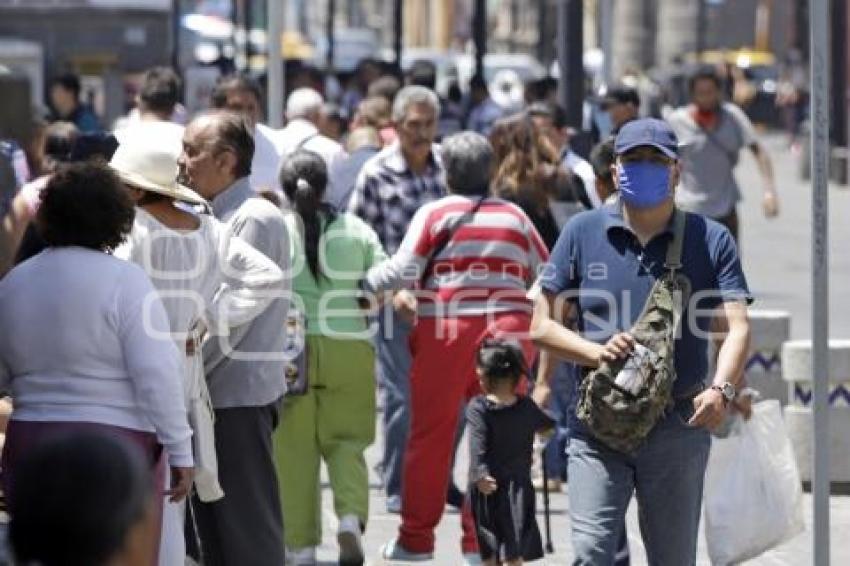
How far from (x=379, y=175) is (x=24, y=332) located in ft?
17.5

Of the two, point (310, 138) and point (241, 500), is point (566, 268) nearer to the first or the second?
point (241, 500)

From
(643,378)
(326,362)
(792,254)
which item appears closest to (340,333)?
(326,362)

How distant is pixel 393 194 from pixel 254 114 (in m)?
1.15

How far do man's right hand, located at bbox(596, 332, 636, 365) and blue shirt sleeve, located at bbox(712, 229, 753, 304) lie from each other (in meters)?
0.33

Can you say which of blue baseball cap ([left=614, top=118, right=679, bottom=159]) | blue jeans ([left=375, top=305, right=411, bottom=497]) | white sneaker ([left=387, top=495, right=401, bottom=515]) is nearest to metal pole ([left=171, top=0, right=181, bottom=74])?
blue jeans ([left=375, top=305, right=411, bottom=497])

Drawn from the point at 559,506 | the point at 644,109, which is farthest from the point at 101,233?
the point at 644,109

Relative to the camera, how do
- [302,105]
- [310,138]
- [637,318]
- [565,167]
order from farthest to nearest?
[302,105] < [310,138] < [565,167] < [637,318]

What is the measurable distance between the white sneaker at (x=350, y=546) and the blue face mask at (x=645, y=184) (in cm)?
280

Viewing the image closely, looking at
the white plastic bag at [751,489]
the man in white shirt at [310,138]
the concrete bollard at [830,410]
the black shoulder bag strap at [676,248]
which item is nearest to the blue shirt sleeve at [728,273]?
the black shoulder bag strap at [676,248]

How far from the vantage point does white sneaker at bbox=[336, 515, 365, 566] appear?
10.1 metres

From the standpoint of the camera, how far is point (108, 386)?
6988 millimetres

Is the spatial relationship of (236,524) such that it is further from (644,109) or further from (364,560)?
(644,109)

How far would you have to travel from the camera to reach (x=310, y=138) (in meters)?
13.9

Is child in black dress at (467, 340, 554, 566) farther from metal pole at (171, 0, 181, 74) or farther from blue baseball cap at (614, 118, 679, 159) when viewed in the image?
metal pole at (171, 0, 181, 74)
